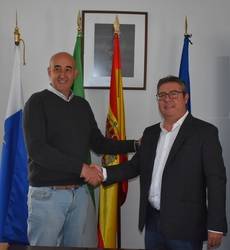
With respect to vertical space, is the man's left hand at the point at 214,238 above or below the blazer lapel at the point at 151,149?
below

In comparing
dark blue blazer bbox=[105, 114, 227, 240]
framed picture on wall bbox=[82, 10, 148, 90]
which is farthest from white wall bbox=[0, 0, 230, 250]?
dark blue blazer bbox=[105, 114, 227, 240]

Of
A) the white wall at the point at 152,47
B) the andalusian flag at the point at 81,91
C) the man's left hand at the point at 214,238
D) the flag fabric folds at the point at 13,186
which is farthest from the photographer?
the white wall at the point at 152,47

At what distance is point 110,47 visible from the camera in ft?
10.0

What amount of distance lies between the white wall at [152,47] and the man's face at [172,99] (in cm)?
103

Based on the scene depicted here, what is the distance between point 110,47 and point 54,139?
3.76ft

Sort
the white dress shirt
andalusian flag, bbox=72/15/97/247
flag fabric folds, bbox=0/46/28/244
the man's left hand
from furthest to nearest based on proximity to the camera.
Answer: andalusian flag, bbox=72/15/97/247
flag fabric folds, bbox=0/46/28/244
the white dress shirt
the man's left hand

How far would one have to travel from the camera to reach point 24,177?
8.84 ft

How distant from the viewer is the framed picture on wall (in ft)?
9.96

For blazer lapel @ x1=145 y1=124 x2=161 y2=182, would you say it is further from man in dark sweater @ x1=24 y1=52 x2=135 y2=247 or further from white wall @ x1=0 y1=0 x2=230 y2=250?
white wall @ x1=0 y1=0 x2=230 y2=250

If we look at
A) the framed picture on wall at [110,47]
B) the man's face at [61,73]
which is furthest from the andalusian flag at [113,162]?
the man's face at [61,73]

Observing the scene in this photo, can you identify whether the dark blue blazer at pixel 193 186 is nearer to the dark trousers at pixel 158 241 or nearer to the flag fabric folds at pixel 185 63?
the dark trousers at pixel 158 241

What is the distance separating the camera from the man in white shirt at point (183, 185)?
6.14ft

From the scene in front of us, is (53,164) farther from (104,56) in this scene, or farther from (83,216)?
(104,56)

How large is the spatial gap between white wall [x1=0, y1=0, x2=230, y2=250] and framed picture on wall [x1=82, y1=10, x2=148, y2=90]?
0.19ft
